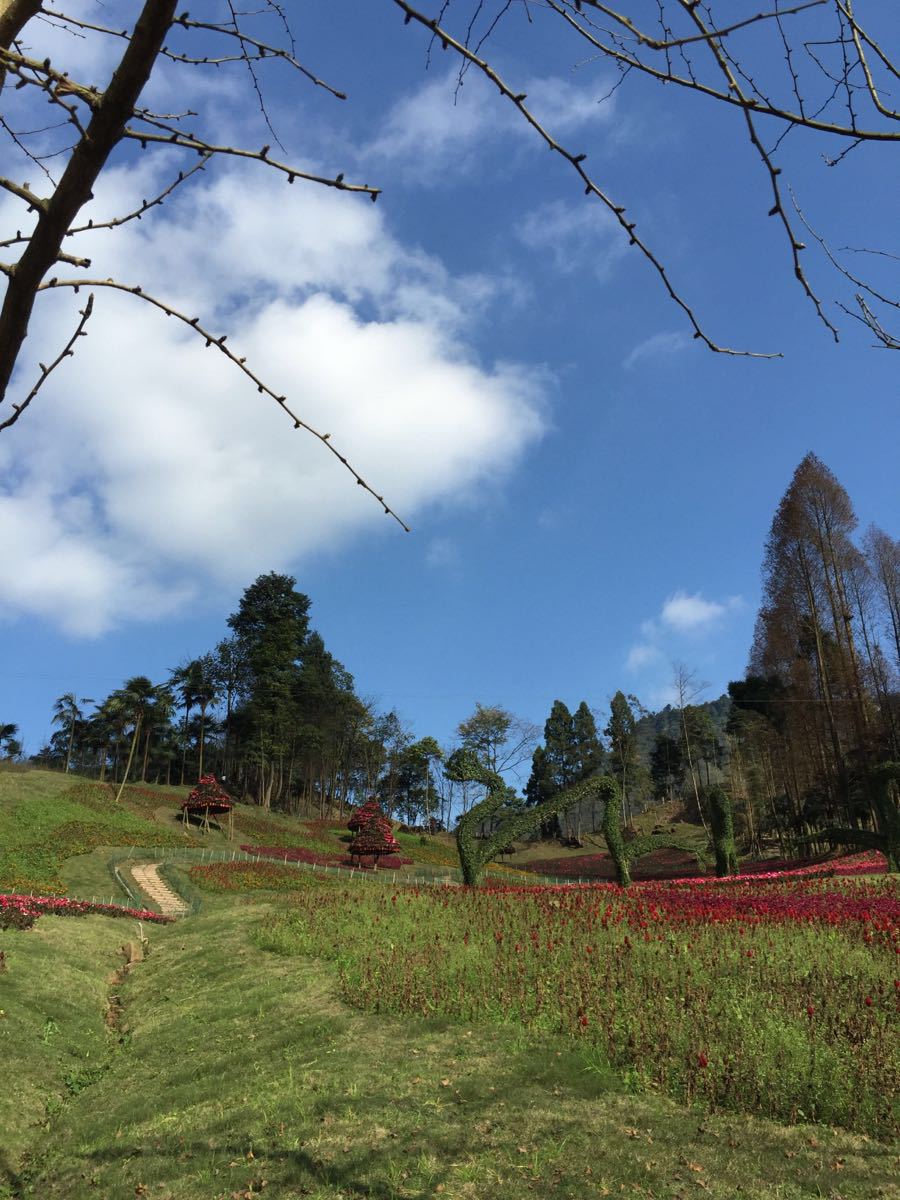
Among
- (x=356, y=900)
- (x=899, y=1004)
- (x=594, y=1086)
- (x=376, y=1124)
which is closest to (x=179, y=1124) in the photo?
(x=376, y=1124)

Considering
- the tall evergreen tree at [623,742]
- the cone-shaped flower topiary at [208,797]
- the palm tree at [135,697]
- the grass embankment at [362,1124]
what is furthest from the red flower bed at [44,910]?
the tall evergreen tree at [623,742]

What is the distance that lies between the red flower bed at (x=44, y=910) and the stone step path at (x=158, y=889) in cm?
144

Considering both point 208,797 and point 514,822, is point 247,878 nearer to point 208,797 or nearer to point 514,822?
point 514,822

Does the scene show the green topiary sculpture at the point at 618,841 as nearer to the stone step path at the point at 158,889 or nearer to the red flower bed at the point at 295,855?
the stone step path at the point at 158,889

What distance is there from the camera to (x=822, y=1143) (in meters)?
5.57

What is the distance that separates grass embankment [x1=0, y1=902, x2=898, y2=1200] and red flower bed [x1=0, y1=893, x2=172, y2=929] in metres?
5.43

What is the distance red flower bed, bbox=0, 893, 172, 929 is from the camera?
15219 millimetres

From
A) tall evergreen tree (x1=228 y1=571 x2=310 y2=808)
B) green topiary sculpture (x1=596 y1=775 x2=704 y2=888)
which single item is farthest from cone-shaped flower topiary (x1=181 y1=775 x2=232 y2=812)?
green topiary sculpture (x1=596 y1=775 x2=704 y2=888)

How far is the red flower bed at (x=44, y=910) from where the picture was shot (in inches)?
Answer: 599

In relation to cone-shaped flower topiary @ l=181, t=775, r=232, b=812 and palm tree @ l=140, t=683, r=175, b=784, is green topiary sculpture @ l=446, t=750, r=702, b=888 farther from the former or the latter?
palm tree @ l=140, t=683, r=175, b=784

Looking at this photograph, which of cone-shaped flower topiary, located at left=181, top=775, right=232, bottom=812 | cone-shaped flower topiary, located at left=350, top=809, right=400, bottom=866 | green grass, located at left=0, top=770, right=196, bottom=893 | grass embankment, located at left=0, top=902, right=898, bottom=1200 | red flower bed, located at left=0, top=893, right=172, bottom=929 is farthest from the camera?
cone-shaped flower topiary, located at left=181, top=775, right=232, bottom=812

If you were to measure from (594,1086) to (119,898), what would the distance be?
22.2m

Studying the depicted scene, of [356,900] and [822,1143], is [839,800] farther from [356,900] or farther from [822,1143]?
[822,1143]

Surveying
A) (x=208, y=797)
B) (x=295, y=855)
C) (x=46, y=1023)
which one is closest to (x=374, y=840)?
(x=295, y=855)
